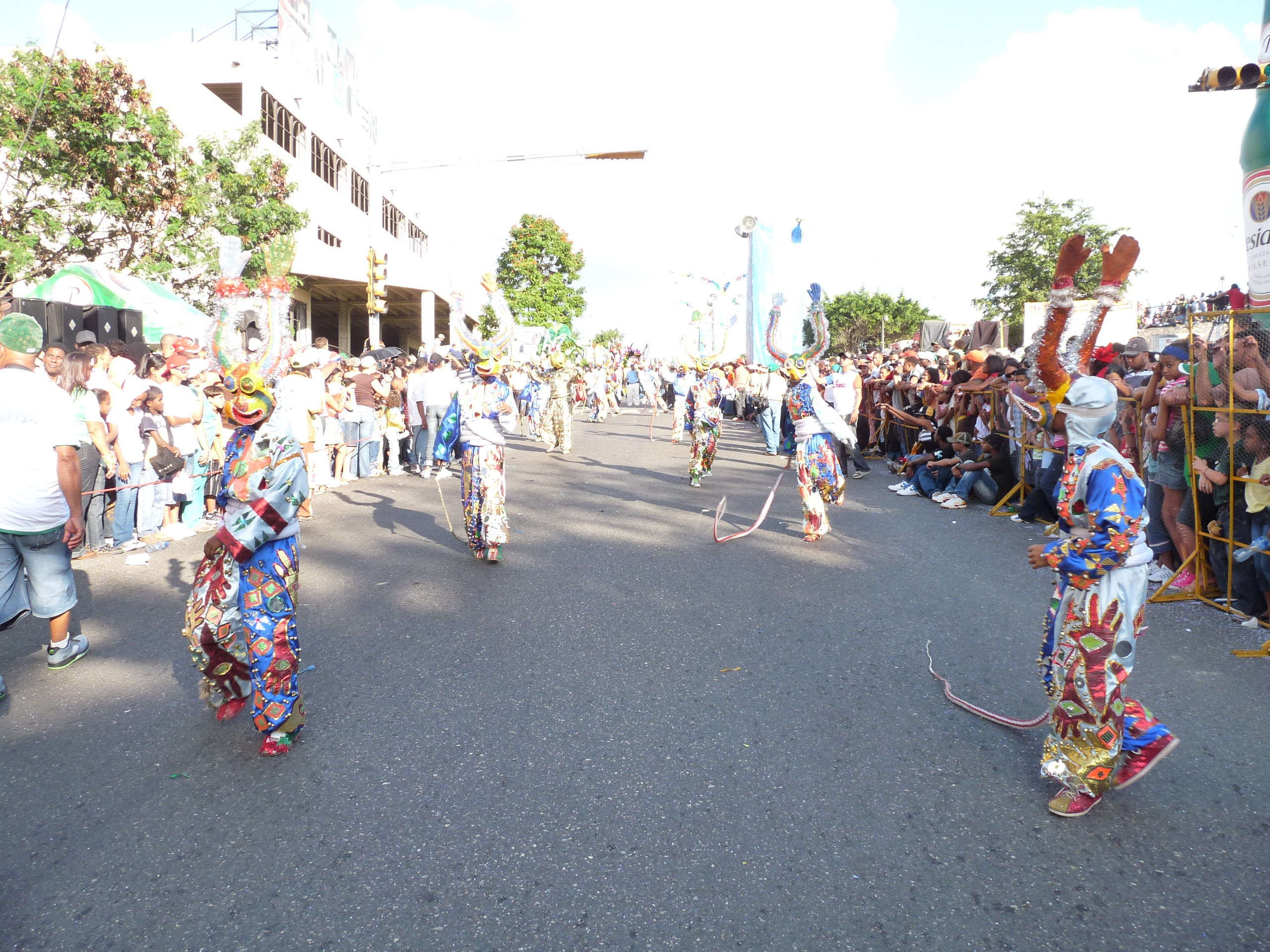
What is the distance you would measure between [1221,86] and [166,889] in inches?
305

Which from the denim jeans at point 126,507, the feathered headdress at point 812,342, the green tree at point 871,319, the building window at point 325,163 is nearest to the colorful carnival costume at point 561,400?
the feathered headdress at point 812,342

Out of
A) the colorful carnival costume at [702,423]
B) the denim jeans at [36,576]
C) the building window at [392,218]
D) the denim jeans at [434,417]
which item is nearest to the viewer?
the denim jeans at [36,576]

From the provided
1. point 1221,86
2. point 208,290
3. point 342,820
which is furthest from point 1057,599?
→ point 208,290

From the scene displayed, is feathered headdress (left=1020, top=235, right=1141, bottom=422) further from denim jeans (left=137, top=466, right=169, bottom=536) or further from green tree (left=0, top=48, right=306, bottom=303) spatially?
green tree (left=0, top=48, right=306, bottom=303)

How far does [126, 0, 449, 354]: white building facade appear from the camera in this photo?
22047 millimetres

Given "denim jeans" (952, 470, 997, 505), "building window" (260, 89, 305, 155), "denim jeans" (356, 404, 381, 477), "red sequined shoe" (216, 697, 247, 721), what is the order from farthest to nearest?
"building window" (260, 89, 305, 155)
"denim jeans" (356, 404, 381, 477)
"denim jeans" (952, 470, 997, 505)
"red sequined shoe" (216, 697, 247, 721)

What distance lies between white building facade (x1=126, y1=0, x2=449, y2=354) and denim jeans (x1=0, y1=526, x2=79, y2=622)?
1143 centimetres

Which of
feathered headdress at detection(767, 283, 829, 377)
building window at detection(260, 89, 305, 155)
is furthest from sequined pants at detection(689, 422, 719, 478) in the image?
building window at detection(260, 89, 305, 155)

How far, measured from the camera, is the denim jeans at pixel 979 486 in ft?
33.4

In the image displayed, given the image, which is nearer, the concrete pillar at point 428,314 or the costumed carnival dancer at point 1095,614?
the costumed carnival dancer at point 1095,614

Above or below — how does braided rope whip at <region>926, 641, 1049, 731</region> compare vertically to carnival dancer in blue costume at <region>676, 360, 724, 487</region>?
below

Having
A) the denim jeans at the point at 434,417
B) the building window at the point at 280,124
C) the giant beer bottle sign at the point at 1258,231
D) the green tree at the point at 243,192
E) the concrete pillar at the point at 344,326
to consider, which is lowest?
the denim jeans at the point at 434,417

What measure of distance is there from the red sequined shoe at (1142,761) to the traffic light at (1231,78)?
4.97m

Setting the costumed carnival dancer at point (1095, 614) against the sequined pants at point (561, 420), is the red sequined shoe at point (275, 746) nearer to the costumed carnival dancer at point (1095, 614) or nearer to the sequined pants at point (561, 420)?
the costumed carnival dancer at point (1095, 614)
